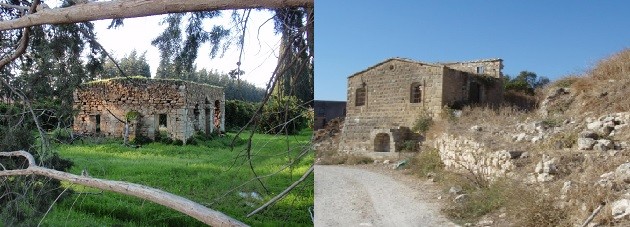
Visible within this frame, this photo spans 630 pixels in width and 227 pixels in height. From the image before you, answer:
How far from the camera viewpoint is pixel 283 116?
2230mm

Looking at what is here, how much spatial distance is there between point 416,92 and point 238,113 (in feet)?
4.58

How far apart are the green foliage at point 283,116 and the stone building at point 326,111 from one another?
0.55 m

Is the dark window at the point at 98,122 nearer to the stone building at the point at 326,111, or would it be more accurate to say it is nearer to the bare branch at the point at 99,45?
the bare branch at the point at 99,45

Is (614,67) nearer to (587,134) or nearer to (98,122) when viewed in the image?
(587,134)

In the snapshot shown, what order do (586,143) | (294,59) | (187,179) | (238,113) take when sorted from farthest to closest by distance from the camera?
1. (187,179)
2. (238,113)
3. (294,59)
4. (586,143)

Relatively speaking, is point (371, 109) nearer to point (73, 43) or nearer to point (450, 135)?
point (450, 135)

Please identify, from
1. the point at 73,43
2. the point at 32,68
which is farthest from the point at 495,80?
the point at 32,68

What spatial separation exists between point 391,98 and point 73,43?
122 inches

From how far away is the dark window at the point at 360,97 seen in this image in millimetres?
1408

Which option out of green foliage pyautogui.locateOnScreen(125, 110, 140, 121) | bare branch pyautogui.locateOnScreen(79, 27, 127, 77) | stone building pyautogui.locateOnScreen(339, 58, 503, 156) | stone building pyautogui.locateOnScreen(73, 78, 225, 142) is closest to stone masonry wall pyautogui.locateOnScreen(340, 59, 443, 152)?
stone building pyautogui.locateOnScreen(339, 58, 503, 156)

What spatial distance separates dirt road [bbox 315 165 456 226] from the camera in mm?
1431

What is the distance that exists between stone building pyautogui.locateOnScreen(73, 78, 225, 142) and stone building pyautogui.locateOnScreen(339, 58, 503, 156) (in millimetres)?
2269

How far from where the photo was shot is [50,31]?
407 cm

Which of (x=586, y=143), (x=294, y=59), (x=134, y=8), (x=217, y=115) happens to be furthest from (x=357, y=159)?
(x=217, y=115)
